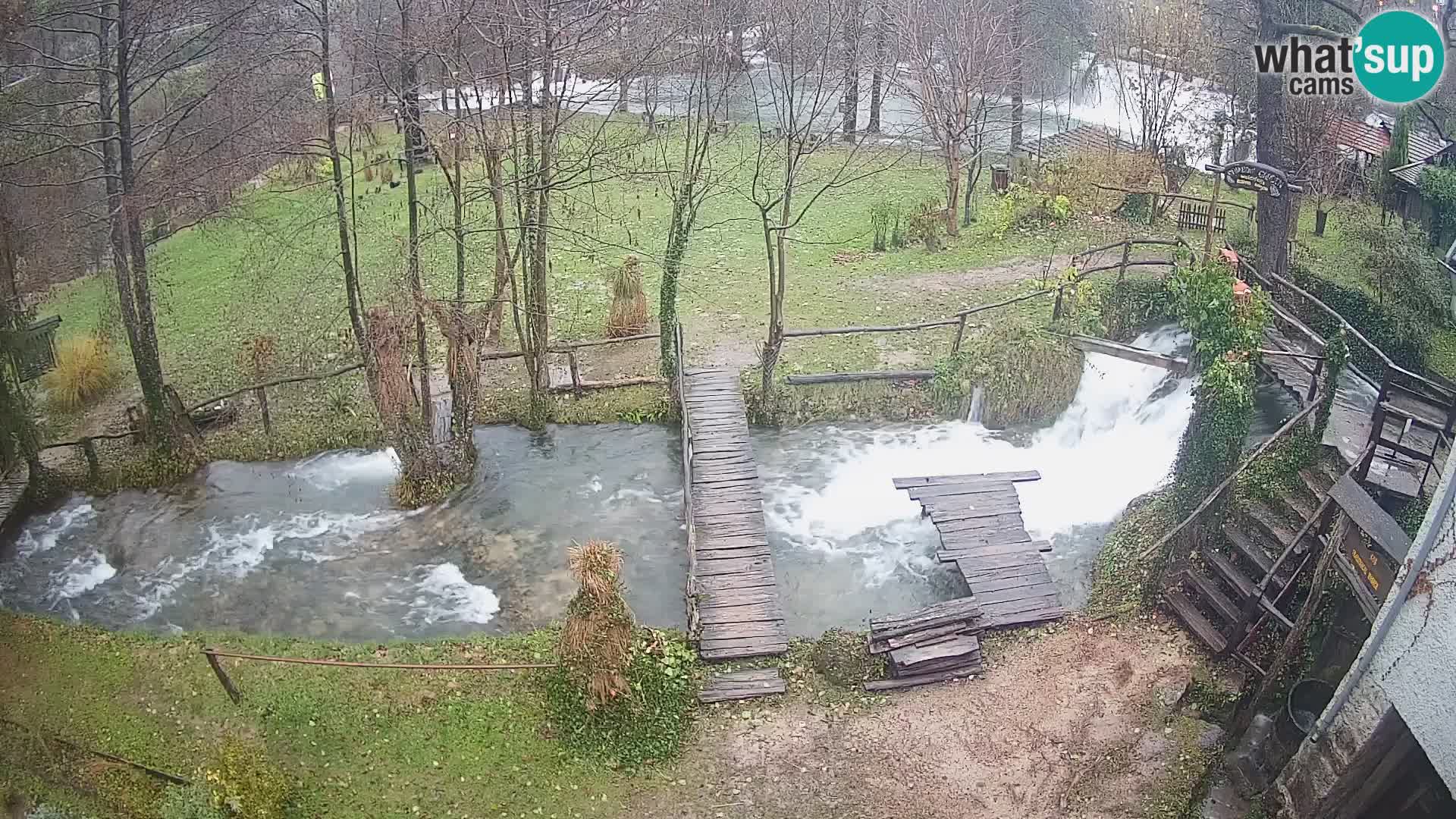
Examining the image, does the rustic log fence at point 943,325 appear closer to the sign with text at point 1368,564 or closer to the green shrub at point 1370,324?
the green shrub at point 1370,324

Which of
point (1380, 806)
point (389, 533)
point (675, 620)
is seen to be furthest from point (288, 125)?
point (1380, 806)

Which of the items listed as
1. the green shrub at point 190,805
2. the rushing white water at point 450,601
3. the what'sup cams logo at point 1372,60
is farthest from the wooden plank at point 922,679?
the what'sup cams logo at point 1372,60

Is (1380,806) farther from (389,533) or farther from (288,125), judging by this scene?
(288,125)

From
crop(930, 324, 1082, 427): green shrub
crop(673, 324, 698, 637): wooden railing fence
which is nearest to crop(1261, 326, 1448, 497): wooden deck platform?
crop(930, 324, 1082, 427): green shrub

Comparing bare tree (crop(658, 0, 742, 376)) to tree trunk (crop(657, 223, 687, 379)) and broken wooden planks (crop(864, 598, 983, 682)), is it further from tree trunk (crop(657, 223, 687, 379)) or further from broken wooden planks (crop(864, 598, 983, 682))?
broken wooden planks (crop(864, 598, 983, 682))

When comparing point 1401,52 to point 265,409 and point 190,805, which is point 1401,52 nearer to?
point 265,409
